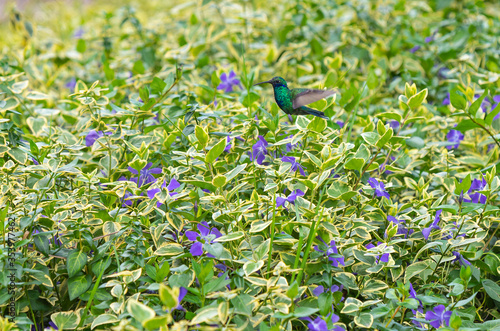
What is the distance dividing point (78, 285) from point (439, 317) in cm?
100

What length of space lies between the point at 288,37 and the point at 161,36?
38.1 inches

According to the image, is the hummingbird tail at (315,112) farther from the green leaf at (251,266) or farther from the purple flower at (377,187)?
the green leaf at (251,266)

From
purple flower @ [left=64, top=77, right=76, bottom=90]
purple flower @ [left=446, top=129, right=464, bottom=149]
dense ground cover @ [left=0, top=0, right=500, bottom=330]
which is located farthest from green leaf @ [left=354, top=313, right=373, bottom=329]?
purple flower @ [left=64, top=77, right=76, bottom=90]

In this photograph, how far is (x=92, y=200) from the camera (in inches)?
60.3

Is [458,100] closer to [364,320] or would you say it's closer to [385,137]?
[385,137]

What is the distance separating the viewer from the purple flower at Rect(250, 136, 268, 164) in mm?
1621

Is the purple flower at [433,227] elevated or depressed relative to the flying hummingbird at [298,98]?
depressed

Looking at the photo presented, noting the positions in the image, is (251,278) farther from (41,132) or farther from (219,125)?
(41,132)

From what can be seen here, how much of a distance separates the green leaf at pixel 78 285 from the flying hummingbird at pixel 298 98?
0.86 metres

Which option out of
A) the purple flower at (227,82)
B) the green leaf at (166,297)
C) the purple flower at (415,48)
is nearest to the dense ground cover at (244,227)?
the green leaf at (166,297)

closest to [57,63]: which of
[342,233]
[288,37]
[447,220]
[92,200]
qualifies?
[288,37]

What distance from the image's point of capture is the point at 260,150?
1.62m

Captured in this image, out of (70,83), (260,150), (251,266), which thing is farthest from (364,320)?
(70,83)

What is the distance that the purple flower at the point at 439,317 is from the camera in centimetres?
125
